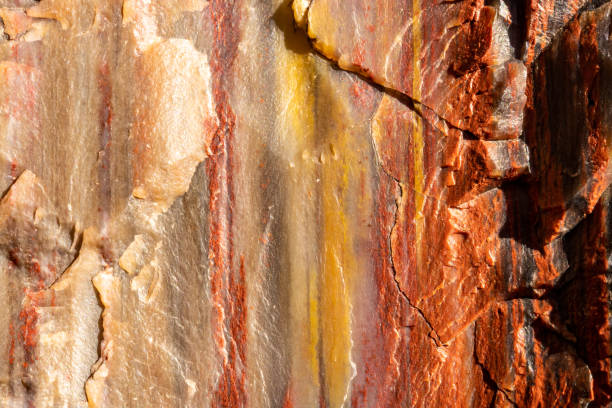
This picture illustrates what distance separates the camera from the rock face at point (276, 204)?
1.60m

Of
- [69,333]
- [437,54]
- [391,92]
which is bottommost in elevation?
[69,333]

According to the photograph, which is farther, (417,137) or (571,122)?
(417,137)

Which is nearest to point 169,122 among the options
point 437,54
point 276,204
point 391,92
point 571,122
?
point 276,204

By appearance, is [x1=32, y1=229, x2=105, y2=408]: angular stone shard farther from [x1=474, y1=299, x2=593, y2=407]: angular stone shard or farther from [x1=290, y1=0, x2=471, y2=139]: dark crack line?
[x1=474, y1=299, x2=593, y2=407]: angular stone shard

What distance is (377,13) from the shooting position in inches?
63.2

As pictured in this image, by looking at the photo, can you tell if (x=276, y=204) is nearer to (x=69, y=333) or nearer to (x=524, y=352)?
(x=69, y=333)

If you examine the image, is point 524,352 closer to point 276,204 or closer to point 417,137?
point 417,137

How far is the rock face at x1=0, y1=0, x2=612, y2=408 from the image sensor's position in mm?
1598

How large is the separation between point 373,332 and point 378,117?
2.19 ft

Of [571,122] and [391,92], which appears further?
[391,92]

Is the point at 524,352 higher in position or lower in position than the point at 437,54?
lower

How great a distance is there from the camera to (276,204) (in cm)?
162

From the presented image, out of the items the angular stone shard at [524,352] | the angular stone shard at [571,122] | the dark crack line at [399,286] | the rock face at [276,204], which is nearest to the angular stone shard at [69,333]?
the rock face at [276,204]

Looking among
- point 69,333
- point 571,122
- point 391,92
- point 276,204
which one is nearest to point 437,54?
point 391,92
